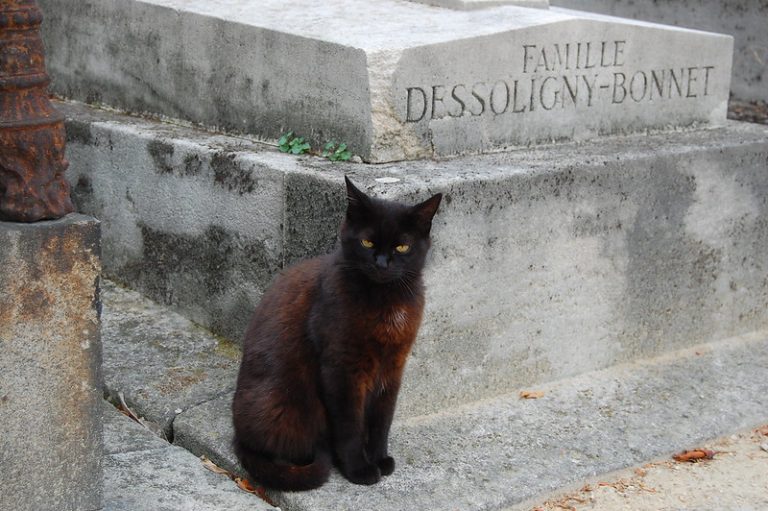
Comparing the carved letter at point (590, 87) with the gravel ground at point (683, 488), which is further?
the carved letter at point (590, 87)

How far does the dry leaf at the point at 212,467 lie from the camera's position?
11.4 ft

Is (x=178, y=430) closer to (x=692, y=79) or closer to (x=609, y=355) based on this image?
(x=609, y=355)

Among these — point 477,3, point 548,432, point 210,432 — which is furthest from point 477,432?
point 477,3

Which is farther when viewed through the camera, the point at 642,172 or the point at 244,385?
the point at 642,172

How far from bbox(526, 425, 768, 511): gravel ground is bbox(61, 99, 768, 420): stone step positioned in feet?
2.01

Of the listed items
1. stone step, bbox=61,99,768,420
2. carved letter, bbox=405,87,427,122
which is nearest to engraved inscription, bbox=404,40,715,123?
carved letter, bbox=405,87,427,122

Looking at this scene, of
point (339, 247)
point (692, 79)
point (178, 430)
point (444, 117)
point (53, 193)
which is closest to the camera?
point (53, 193)

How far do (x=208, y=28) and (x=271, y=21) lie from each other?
12.0 inches

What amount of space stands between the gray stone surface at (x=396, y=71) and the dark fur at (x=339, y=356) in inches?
29.8

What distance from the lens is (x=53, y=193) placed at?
2656mm

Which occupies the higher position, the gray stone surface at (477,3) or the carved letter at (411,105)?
the gray stone surface at (477,3)

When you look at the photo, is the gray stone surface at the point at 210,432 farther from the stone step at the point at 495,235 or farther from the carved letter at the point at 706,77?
the carved letter at the point at 706,77

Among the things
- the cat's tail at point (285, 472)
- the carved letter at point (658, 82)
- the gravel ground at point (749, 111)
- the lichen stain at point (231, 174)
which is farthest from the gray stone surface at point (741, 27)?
the cat's tail at point (285, 472)

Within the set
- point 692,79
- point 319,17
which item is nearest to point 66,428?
point 319,17
